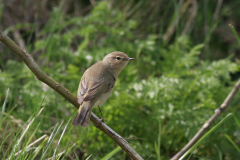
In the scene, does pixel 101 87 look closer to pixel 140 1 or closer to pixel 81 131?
pixel 81 131

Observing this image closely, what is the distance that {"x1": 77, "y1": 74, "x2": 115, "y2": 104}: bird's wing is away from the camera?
7.97ft

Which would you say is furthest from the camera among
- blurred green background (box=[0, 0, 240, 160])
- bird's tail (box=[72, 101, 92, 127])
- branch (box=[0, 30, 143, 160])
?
blurred green background (box=[0, 0, 240, 160])

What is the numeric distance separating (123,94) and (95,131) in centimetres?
46

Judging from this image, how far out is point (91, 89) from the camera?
2580 mm

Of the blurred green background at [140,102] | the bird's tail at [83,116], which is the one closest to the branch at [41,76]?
the bird's tail at [83,116]

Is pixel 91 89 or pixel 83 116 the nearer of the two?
pixel 83 116

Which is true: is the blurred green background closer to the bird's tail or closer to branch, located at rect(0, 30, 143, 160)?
the bird's tail

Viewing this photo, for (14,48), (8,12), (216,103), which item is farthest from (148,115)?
(8,12)

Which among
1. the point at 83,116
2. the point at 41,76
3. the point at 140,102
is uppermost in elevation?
the point at 41,76

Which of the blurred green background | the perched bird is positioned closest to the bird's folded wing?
the perched bird

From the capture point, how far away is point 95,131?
2988mm

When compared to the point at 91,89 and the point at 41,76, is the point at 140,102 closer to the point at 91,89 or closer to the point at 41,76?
the point at 91,89

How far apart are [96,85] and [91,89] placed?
11 cm

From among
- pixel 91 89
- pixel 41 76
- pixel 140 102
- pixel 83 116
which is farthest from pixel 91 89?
pixel 41 76
